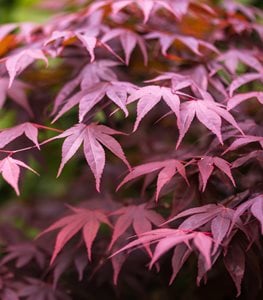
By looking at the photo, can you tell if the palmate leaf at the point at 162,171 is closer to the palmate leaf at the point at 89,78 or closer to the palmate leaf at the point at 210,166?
the palmate leaf at the point at 210,166

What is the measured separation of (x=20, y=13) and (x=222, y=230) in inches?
70.4

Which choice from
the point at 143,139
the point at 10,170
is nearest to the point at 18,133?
the point at 10,170

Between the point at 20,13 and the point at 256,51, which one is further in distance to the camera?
the point at 20,13

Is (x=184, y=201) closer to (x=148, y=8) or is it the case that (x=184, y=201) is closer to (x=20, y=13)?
(x=148, y=8)

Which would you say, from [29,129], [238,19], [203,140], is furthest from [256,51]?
[29,129]

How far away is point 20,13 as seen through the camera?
2441 millimetres

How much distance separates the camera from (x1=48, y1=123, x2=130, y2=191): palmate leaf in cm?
103

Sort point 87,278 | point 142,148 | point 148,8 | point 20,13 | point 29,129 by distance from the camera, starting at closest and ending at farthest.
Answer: point 29,129 → point 148,8 → point 87,278 → point 142,148 → point 20,13

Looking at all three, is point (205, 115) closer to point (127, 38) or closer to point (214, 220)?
point (214, 220)

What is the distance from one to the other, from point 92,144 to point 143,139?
27.3 inches

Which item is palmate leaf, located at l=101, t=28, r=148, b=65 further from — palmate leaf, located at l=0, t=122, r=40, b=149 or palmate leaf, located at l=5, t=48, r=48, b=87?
palmate leaf, located at l=0, t=122, r=40, b=149

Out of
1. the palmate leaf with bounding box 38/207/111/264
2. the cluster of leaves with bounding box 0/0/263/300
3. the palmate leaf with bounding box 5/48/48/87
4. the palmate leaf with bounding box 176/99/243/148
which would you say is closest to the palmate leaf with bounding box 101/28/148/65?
the cluster of leaves with bounding box 0/0/263/300

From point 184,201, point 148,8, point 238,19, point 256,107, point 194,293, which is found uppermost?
point 148,8

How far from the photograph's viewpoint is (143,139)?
1.75 m
